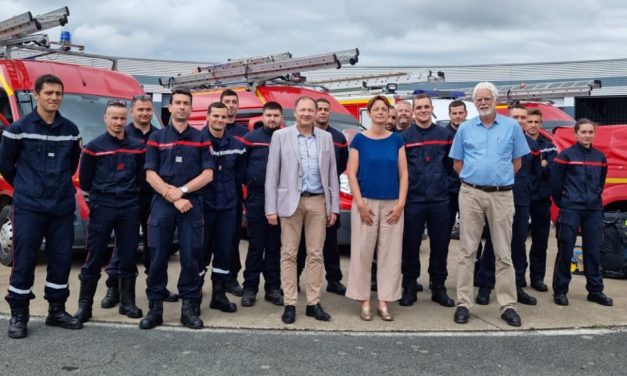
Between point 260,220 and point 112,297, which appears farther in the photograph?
point 260,220

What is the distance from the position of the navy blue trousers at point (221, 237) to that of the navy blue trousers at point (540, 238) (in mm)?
3273

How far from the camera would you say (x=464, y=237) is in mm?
5578

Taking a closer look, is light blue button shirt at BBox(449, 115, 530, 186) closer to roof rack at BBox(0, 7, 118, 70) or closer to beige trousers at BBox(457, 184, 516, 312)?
beige trousers at BBox(457, 184, 516, 312)

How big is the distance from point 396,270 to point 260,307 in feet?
4.36

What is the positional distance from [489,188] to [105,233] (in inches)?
130

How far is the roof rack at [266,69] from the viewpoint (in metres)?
8.94

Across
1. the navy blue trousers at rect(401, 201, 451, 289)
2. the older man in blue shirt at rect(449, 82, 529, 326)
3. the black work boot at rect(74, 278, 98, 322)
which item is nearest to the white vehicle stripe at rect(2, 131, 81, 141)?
the black work boot at rect(74, 278, 98, 322)

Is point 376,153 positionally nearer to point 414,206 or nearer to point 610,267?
point 414,206

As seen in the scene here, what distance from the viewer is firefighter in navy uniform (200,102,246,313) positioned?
18.6ft

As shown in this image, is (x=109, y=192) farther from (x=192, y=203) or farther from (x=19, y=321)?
(x=19, y=321)

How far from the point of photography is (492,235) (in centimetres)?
557

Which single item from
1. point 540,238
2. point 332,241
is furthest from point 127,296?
point 540,238

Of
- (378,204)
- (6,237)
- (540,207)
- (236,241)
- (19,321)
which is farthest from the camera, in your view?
(6,237)

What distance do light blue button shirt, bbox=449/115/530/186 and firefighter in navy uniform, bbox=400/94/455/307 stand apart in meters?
0.47
